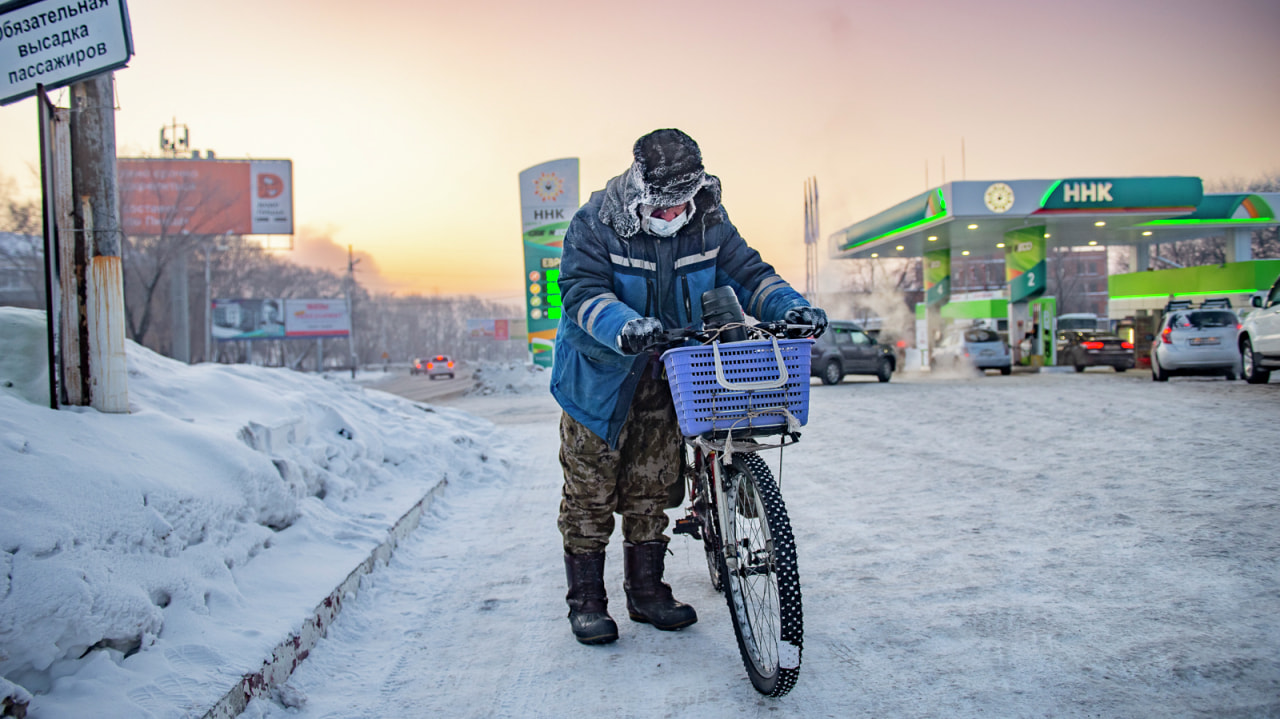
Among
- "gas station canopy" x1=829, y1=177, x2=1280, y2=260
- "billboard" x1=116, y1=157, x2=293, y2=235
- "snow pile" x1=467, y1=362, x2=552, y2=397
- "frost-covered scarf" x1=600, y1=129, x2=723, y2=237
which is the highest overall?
"billboard" x1=116, y1=157, x2=293, y2=235

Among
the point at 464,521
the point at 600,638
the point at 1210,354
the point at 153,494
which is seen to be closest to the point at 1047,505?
the point at 600,638

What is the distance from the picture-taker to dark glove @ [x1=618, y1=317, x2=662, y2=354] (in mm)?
2305

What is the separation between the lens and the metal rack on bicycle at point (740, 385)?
2217 mm

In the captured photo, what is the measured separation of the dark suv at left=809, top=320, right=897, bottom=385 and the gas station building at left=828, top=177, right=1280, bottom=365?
6.14 meters

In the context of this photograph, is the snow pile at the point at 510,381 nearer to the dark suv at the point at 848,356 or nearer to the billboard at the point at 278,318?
the dark suv at the point at 848,356

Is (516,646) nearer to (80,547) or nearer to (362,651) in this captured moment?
(362,651)

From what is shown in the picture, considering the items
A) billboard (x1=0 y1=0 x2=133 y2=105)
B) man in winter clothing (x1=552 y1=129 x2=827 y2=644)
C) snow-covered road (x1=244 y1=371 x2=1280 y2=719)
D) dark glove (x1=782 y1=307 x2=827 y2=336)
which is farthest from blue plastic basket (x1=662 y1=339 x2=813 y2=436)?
billboard (x1=0 y1=0 x2=133 y2=105)

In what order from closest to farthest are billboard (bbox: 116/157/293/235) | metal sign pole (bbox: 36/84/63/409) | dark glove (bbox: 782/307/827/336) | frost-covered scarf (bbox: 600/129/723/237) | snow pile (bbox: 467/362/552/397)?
dark glove (bbox: 782/307/827/336) < frost-covered scarf (bbox: 600/129/723/237) < metal sign pole (bbox: 36/84/63/409) < snow pile (bbox: 467/362/552/397) < billboard (bbox: 116/157/293/235)

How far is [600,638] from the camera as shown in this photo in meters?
2.77

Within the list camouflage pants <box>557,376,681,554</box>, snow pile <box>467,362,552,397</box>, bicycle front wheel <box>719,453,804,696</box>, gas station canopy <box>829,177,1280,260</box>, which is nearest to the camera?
bicycle front wheel <box>719,453,804,696</box>

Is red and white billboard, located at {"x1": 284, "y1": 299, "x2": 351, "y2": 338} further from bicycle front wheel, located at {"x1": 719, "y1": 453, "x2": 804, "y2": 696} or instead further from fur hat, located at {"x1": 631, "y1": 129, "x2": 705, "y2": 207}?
bicycle front wheel, located at {"x1": 719, "y1": 453, "x2": 804, "y2": 696}

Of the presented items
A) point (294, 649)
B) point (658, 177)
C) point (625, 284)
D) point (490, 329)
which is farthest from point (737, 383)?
point (490, 329)

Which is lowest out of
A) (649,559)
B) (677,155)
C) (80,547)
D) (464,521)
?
(464,521)

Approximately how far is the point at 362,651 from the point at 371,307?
4240 inches
